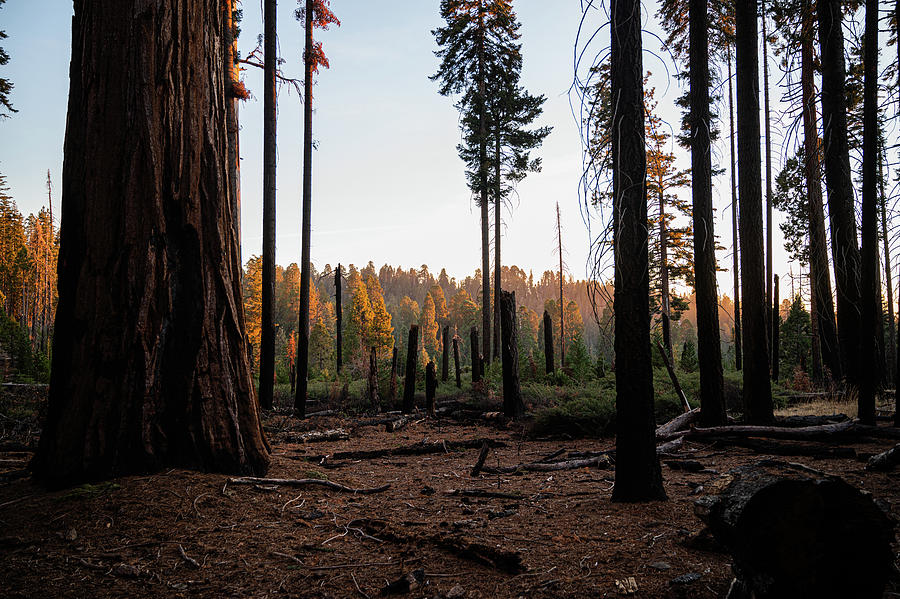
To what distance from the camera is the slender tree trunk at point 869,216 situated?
271 inches

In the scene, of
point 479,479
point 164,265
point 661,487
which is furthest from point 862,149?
point 164,265

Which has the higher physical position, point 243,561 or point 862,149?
point 862,149

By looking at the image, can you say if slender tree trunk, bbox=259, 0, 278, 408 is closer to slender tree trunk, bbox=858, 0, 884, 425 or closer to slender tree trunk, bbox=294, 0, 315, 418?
slender tree trunk, bbox=294, 0, 315, 418

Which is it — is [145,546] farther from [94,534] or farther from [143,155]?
[143,155]

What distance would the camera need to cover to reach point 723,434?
703cm

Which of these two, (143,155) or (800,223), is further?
(800,223)

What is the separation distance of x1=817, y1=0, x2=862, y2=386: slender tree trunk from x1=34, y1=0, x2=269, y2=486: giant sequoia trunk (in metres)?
9.57

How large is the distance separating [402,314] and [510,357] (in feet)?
272

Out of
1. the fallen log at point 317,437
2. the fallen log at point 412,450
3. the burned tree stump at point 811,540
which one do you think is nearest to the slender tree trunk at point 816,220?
the fallen log at point 412,450

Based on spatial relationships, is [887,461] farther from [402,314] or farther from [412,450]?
[402,314]

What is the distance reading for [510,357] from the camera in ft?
36.8

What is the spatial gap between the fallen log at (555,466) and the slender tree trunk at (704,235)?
2.76 meters

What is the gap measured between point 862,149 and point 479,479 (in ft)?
24.0

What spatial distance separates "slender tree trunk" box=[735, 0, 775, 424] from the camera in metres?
7.77
